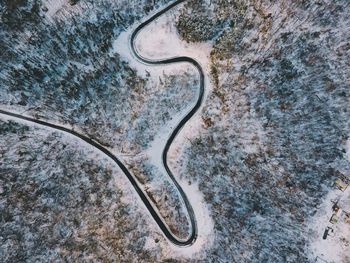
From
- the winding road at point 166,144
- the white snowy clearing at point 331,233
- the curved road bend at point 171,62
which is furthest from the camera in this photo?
the curved road bend at point 171,62

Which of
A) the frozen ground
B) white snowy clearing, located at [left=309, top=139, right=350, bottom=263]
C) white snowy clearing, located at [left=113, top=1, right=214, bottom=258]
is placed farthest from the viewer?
white snowy clearing, located at [left=113, top=1, right=214, bottom=258]

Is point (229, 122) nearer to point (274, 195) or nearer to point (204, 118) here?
point (204, 118)

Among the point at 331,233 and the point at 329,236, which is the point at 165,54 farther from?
the point at 329,236

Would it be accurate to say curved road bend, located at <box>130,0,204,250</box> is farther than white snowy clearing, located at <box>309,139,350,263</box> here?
Yes

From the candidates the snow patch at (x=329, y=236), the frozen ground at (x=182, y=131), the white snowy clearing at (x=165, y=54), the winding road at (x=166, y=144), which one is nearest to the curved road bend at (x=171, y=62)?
the winding road at (x=166, y=144)

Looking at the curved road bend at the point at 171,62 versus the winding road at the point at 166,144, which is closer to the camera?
the winding road at the point at 166,144

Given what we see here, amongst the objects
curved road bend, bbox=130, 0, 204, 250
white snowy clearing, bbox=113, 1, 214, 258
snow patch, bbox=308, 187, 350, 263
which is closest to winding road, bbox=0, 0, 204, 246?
curved road bend, bbox=130, 0, 204, 250

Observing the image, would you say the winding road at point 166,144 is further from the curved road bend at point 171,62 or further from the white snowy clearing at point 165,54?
the white snowy clearing at point 165,54

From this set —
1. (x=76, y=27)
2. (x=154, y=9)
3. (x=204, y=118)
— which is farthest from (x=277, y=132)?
(x=76, y=27)

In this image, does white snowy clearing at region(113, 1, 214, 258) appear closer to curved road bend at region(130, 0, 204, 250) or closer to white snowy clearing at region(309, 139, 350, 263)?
curved road bend at region(130, 0, 204, 250)

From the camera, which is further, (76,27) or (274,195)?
(76,27)

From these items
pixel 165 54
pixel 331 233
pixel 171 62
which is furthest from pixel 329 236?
pixel 165 54
